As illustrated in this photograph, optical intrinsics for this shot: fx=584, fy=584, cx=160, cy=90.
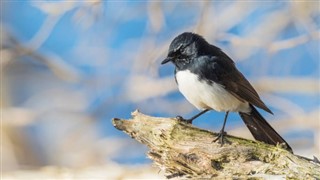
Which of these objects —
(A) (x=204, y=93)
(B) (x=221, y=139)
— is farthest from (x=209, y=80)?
(B) (x=221, y=139)

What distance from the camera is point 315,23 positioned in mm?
2830

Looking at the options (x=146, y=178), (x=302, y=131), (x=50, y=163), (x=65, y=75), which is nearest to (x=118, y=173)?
(x=146, y=178)

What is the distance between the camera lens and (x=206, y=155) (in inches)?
62.5

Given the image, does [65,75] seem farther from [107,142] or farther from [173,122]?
[173,122]

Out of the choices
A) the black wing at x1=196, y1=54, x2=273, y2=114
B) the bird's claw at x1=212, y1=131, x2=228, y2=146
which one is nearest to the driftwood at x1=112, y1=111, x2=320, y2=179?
the bird's claw at x1=212, y1=131, x2=228, y2=146

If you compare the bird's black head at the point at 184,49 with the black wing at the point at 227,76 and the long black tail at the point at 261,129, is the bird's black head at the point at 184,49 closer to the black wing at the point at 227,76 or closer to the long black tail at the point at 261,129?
the black wing at the point at 227,76

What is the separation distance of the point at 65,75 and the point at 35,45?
20 cm

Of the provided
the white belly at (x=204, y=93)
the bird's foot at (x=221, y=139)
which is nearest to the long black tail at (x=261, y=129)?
the white belly at (x=204, y=93)

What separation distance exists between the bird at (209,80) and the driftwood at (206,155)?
0.26ft

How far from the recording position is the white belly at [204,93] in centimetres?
171

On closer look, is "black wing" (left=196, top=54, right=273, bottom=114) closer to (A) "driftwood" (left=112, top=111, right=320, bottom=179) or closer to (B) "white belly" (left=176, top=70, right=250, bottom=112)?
(B) "white belly" (left=176, top=70, right=250, bottom=112)

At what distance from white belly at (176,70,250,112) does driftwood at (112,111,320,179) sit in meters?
0.10

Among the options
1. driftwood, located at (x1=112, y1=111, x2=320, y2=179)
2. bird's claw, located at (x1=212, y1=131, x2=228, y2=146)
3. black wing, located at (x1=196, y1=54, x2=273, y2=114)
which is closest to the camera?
driftwood, located at (x1=112, y1=111, x2=320, y2=179)

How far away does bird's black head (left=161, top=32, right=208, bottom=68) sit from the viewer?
5.77 ft
